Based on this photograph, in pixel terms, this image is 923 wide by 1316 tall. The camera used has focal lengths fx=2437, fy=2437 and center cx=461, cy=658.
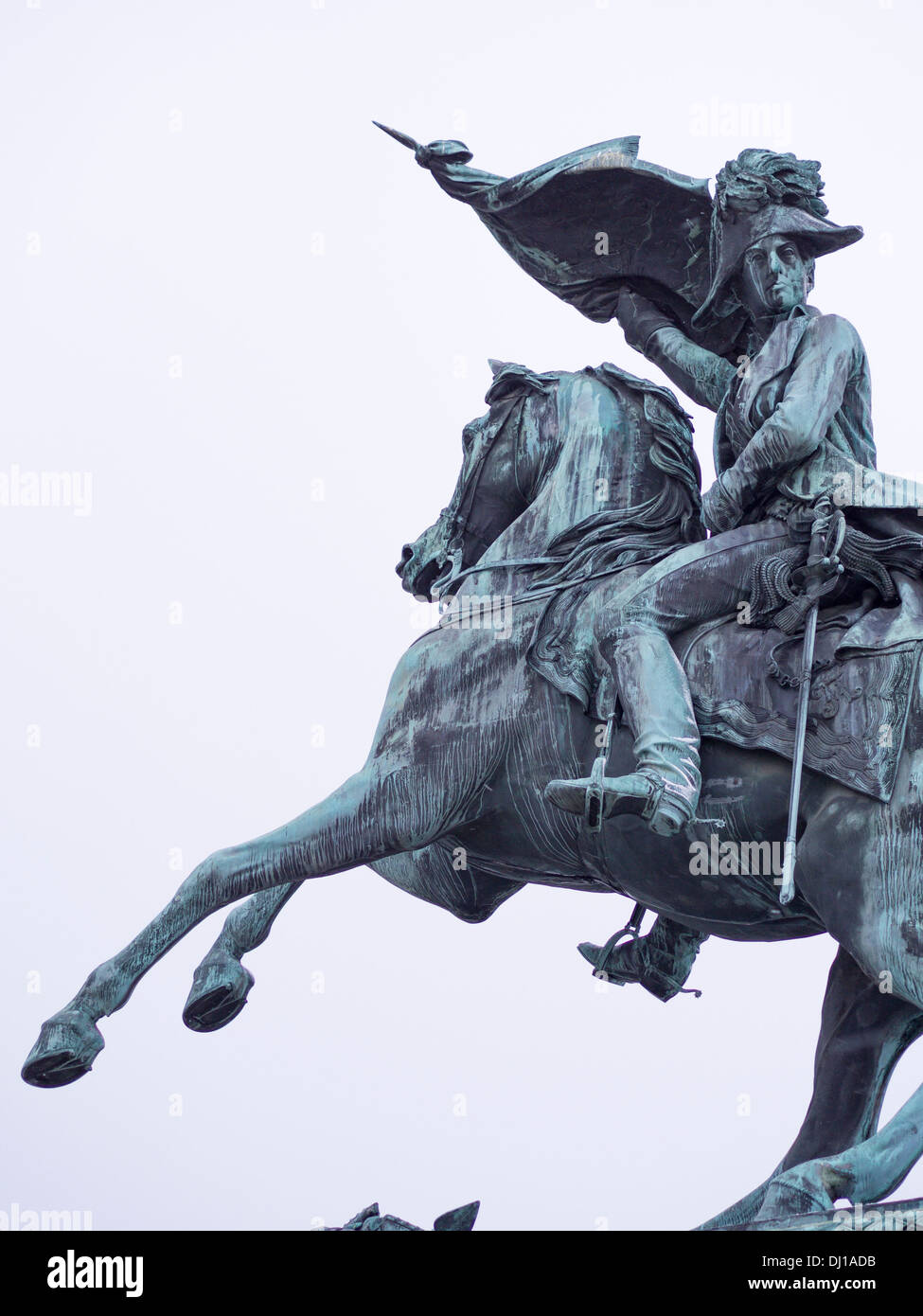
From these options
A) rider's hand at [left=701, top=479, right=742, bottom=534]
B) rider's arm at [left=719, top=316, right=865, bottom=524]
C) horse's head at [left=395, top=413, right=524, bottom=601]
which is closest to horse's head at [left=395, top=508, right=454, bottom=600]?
horse's head at [left=395, top=413, right=524, bottom=601]

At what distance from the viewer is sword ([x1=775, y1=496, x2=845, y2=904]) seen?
7477 millimetres

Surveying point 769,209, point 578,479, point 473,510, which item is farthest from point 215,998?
point 769,209

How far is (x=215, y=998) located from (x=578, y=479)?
2.25 meters

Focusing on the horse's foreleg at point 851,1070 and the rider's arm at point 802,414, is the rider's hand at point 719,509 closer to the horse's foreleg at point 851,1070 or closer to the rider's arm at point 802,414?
the rider's arm at point 802,414

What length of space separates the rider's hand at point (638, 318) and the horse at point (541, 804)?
1.13 feet

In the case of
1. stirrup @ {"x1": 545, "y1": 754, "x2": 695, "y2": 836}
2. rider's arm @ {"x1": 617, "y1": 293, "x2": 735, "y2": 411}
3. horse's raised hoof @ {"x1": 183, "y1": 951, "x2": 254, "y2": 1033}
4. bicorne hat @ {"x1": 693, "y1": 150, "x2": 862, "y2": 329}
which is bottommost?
horse's raised hoof @ {"x1": 183, "y1": 951, "x2": 254, "y2": 1033}

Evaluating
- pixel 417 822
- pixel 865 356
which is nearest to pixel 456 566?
pixel 417 822

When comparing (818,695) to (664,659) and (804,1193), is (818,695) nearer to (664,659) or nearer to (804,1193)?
(664,659)

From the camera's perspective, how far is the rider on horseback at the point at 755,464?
7559 mm

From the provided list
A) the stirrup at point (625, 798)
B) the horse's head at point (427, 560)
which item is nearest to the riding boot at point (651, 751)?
the stirrup at point (625, 798)

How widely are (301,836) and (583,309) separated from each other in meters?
2.46

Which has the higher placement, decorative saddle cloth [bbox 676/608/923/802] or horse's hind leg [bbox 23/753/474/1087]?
decorative saddle cloth [bbox 676/608/923/802]

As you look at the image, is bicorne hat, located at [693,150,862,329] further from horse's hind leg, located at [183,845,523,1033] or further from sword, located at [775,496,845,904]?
horse's hind leg, located at [183,845,523,1033]
